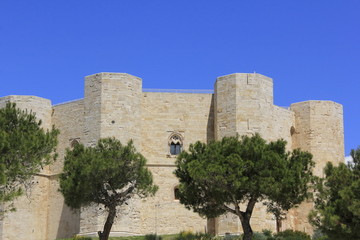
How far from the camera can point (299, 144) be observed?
40719 millimetres

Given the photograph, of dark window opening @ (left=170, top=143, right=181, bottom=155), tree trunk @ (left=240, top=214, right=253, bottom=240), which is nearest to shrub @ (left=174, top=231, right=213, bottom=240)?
tree trunk @ (left=240, top=214, right=253, bottom=240)

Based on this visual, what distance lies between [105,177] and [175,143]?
10.4 meters

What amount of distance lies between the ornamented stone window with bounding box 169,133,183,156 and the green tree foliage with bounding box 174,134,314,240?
363 inches

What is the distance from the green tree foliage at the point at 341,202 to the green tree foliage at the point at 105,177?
7.58m

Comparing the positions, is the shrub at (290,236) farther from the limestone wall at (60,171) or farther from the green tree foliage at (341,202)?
the limestone wall at (60,171)

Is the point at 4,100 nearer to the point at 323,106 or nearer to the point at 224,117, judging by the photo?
the point at 224,117

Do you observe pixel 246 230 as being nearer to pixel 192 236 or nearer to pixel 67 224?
pixel 192 236

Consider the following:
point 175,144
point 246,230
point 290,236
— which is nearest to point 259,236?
point 290,236

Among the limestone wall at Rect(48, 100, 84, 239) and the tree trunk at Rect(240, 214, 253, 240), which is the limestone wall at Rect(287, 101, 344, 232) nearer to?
the limestone wall at Rect(48, 100, 84, 239)

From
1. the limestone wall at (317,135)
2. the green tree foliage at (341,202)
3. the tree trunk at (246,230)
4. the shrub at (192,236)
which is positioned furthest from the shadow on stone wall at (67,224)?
the green tree foliage at (341,202)

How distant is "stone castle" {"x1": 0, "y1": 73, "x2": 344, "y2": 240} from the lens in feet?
120

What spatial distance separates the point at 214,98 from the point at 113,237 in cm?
934

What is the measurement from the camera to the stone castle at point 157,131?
3656 centimetres

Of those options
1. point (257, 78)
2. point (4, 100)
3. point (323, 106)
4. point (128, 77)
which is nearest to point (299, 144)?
point (323, 106)
